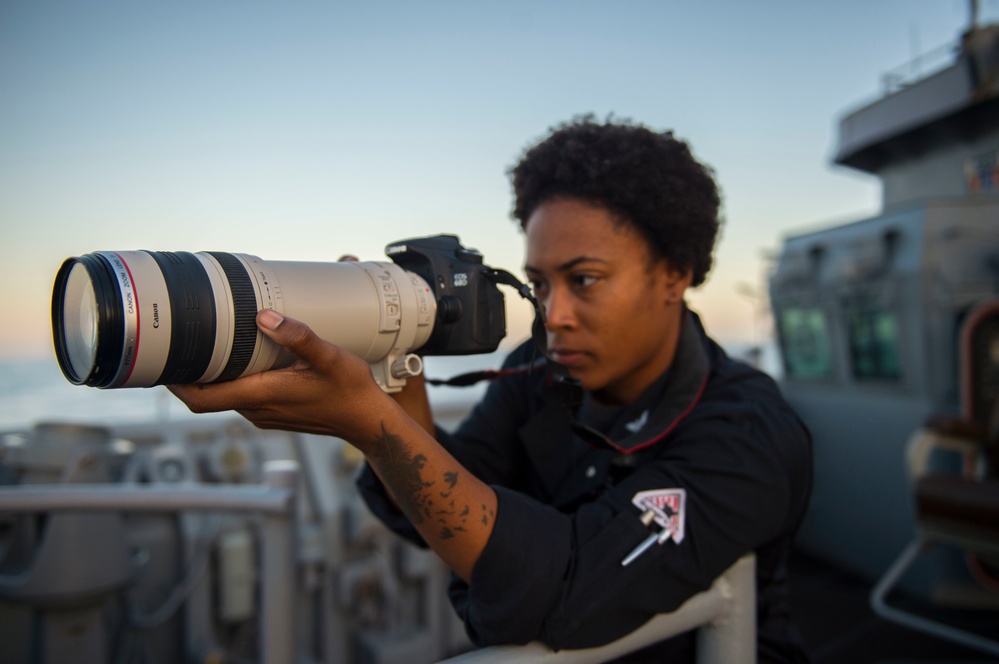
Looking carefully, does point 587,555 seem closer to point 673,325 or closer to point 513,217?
point 673,325

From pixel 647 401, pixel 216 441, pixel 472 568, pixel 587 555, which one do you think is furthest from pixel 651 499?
pixel 216 441

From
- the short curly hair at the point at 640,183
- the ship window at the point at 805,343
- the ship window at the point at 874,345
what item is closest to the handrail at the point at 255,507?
the short curly hair at the point at 640,183

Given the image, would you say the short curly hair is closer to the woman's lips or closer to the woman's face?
the woman's face

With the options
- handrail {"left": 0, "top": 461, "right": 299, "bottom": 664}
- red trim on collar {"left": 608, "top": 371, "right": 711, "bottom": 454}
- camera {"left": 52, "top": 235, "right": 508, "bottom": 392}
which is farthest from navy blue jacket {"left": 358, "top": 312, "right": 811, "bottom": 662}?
camera {"left": 52, "top": 235, "right": 508, "bottom": 392}

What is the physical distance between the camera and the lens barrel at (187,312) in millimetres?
721

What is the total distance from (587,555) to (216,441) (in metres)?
2.43

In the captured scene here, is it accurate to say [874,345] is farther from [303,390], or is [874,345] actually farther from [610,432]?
[303,390]

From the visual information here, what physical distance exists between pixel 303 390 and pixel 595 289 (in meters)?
0.72

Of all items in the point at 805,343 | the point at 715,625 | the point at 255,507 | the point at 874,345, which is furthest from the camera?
the point at 805,343

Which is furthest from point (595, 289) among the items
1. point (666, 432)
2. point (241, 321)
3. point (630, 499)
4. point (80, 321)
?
point (80, 321)

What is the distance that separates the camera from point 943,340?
374 centimetres

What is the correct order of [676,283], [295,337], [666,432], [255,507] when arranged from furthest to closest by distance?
[676,283], [255,507], [666,432], [295,337]

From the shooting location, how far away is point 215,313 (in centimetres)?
78

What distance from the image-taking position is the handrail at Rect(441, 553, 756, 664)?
0.93m
